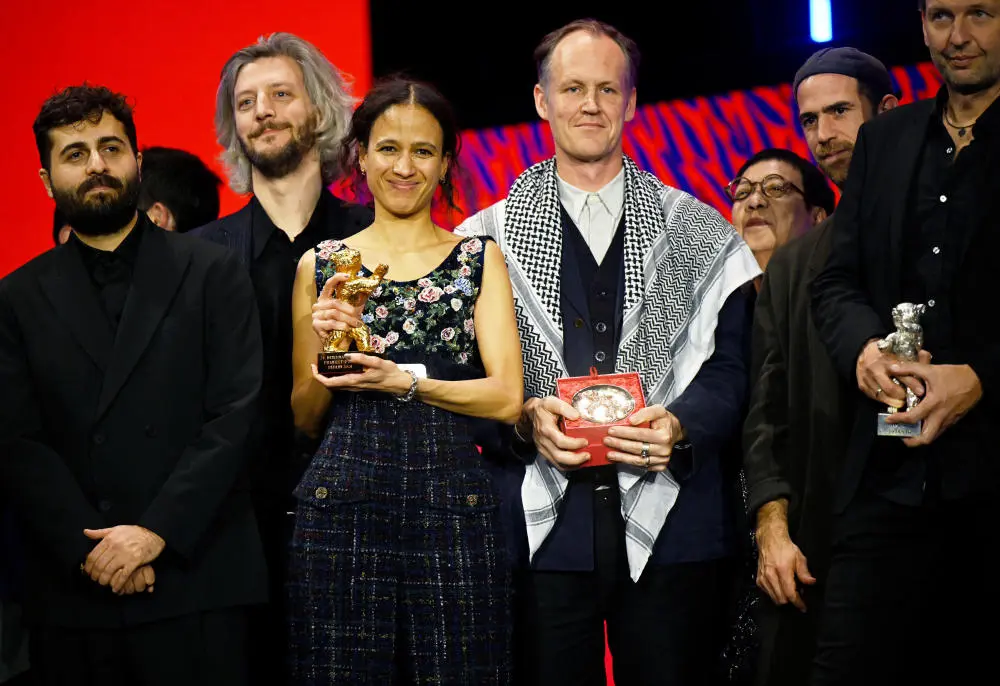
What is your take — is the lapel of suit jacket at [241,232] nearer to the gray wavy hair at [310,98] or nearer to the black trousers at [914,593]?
the gray wavy hair at [310,98]

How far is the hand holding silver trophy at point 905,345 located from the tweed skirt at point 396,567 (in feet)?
2.85

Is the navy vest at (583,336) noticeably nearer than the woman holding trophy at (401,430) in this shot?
No

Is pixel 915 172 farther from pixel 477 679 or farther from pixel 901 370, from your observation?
pixel 477 679

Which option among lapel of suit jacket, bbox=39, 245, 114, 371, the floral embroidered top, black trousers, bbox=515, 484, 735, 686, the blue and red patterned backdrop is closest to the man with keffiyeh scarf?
black trousers, bbox=515, 484, 735, 686

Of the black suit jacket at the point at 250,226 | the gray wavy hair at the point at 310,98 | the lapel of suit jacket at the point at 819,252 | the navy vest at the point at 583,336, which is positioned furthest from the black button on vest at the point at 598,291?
the gray wavy hair at the point at 310,98

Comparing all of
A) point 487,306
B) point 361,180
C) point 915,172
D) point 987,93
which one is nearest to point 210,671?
point 487,306

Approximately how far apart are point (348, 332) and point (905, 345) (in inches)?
46.1

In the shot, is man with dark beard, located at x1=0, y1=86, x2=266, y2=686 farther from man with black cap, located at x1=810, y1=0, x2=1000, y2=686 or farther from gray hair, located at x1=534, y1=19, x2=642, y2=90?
man with black cap, located at x1=810, y1=0, x2=1000, y2=686

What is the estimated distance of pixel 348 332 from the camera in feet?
8.90

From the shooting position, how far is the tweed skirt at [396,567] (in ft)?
8.69

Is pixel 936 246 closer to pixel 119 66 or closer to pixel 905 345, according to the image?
pixel 905 345

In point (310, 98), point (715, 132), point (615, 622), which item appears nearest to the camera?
point (615, 622)

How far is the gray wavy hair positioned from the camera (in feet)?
12.2

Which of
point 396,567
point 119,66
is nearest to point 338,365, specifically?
point 396,567
